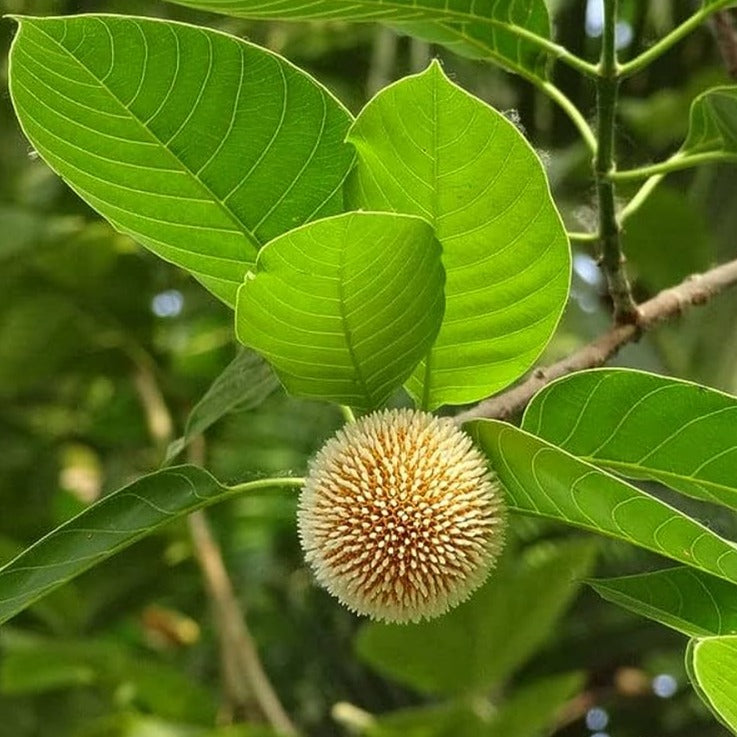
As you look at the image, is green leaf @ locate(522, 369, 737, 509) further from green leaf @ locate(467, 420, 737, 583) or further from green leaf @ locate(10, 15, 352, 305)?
green leaf @ locate(10, 15, 352, 305)

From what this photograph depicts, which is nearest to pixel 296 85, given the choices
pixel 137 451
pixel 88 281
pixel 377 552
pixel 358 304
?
pixel 358 304

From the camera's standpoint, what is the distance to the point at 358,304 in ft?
1.84

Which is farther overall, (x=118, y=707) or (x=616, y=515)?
(x=118, y=707)

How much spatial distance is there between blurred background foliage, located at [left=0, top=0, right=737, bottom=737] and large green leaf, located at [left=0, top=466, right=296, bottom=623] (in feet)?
2.97

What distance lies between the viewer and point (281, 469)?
167cm

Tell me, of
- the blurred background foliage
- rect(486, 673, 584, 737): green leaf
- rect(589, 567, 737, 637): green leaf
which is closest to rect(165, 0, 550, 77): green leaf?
rect(589, 567, 737, 637): green leaf

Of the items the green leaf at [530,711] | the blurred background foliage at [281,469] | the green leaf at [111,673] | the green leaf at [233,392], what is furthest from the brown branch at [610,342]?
the green leaf at [111,673]

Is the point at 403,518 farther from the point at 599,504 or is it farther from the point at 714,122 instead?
the point at 714,122

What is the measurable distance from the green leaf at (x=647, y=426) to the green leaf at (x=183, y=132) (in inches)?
5.6

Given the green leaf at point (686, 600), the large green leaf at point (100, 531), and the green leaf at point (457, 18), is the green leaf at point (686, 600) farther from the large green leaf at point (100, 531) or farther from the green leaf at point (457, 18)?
the green leaf at point (457, 18)

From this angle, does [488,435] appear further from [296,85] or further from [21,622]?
[21,622]

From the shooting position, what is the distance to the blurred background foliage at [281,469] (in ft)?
5.38

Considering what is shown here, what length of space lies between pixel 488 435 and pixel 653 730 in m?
1.61

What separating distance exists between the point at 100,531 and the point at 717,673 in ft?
0.90
